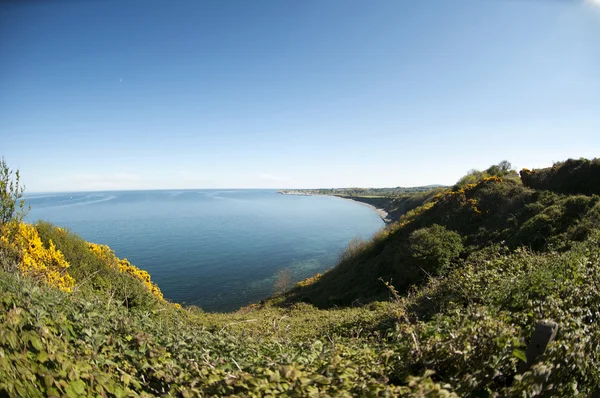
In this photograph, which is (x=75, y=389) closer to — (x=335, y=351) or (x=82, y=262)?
(x=335, y=351)

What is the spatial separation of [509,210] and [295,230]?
59.2 m

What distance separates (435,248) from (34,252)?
2224 cm

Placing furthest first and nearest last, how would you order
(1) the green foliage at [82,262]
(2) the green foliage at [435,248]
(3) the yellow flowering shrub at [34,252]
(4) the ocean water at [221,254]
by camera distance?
(4) the ocean water at [221,254], (2) the green foliage at [435,248], (1) the green foliage at [82,262], (3) the yellow flowering shrub at [34,252]

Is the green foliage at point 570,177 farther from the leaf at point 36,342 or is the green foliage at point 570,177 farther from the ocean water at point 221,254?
the ocean water at point 221,254

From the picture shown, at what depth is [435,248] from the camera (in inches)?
732

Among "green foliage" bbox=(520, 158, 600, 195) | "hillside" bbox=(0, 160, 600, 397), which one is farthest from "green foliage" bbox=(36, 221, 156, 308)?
"green foliage" bbox=(520, 158, 600, 195)

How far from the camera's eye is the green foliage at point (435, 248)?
18.1 metres

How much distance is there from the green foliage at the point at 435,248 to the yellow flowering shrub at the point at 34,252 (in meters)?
19.2

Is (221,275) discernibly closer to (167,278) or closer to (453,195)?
(167,278)

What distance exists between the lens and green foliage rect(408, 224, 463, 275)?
18109mm

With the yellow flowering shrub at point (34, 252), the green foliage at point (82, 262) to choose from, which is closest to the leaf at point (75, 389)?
the yellow flowering shrub at point (34, 252)

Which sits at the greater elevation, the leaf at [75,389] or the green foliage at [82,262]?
the leaf at [75,389]

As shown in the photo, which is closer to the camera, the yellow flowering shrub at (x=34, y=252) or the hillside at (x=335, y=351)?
the hillside at (x=335, y=351)

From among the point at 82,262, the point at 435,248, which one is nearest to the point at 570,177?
the point at 435,248
